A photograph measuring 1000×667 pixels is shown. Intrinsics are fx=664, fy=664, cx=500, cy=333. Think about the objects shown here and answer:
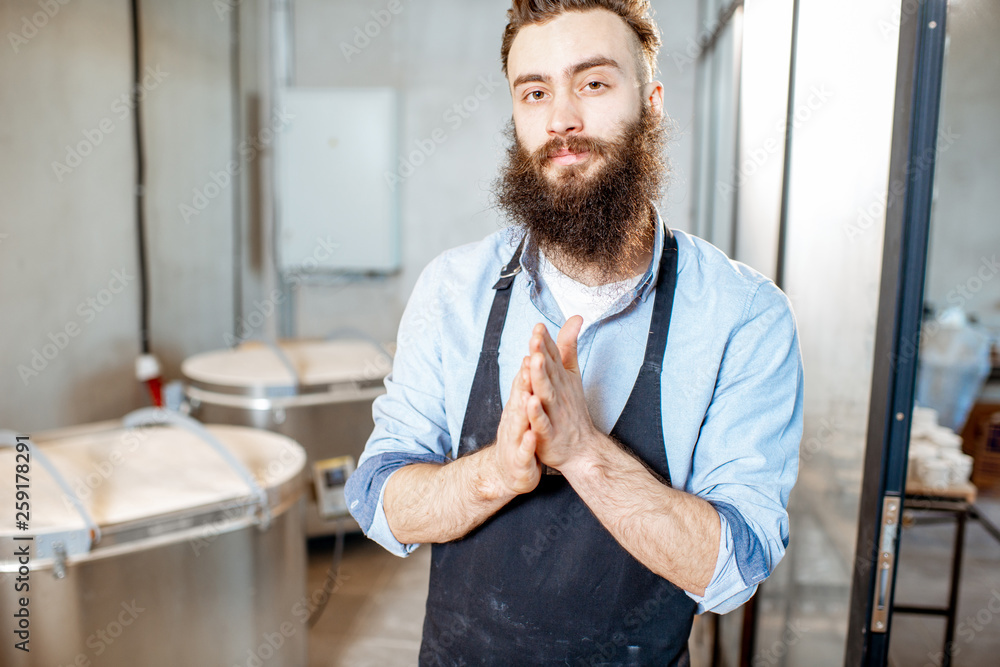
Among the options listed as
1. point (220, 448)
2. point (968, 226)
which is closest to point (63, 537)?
point (220, 448)

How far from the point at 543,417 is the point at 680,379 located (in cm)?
26

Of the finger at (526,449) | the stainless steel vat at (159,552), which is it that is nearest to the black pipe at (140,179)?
the stainless steel vat at (159,552)

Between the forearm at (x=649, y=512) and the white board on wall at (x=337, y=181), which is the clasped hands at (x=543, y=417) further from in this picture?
the white board on wall at (x=337, y=181)

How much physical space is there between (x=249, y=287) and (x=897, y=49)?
3239 millimetres

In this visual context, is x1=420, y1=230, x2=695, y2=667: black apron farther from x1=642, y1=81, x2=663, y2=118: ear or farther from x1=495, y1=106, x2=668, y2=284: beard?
x1=642, y1=81, x2=663, y2=118: ear

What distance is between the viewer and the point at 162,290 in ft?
9.14

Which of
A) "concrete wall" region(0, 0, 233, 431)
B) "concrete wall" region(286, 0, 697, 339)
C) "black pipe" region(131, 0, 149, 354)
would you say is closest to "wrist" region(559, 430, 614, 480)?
"concrete wall" region(0, 0, 233, 431)

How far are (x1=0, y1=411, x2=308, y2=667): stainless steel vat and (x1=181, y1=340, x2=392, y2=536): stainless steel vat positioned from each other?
2.22 feet

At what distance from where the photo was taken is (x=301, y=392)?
8.25 feet

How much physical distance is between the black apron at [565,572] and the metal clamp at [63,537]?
81 cm

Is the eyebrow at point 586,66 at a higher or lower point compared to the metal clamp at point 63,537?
higher

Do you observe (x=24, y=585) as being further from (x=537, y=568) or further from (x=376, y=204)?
(x=376, y=204)

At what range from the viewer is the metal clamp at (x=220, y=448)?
151 cm

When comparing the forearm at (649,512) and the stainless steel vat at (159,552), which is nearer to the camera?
the forearm at (649,512)
